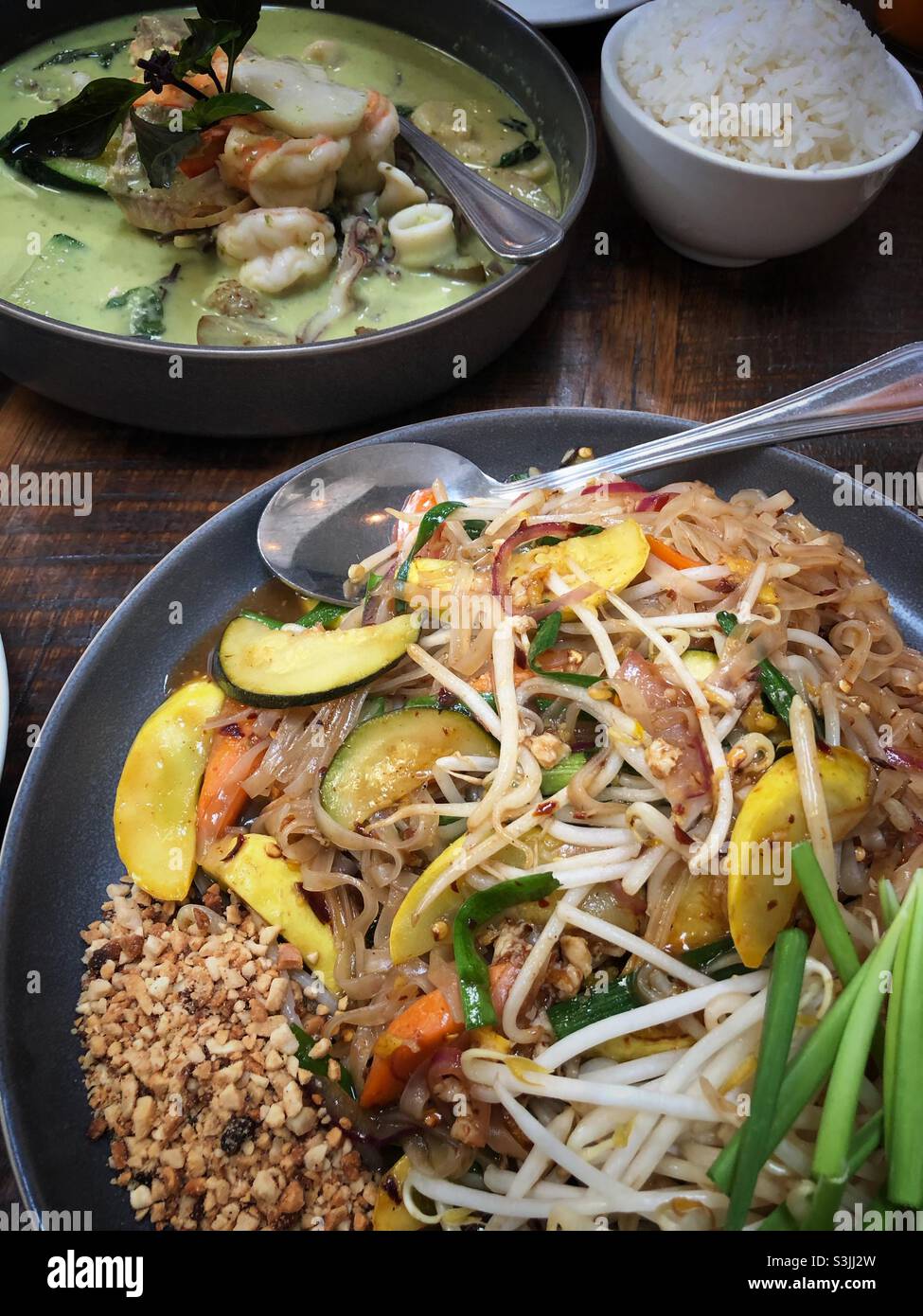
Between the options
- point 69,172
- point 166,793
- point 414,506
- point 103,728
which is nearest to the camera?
point 166,793

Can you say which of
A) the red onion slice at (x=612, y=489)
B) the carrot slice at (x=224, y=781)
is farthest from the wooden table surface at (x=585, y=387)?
the red onion slice at (x=612, y=489)

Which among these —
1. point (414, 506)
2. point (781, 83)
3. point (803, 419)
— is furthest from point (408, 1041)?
point (781, 83)

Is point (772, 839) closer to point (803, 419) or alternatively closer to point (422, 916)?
point (422, 916)

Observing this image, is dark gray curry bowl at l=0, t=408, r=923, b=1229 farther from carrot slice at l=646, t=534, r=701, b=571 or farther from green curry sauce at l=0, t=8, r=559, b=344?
green curry sauce at l=0, t=8, r=559, b=344
